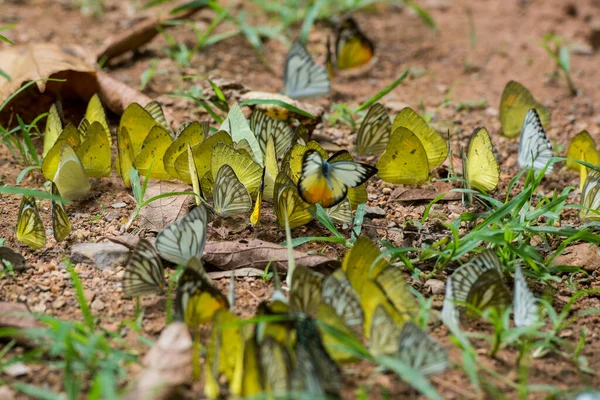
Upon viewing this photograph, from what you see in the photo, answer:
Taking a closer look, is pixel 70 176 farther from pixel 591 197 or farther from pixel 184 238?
pixel 591 197

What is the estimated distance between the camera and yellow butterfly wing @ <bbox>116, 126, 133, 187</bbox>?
3.39m

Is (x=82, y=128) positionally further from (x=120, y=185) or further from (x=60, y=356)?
(x=60, y=356)

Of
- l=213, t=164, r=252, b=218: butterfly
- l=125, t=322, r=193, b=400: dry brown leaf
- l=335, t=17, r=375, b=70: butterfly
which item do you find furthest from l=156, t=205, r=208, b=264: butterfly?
l=335, t=17, r=375, b=70: butterfly

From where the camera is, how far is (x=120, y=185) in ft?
11.8

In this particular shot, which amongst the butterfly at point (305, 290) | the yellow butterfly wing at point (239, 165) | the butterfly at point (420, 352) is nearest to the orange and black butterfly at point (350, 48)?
the yellow butterfly wing at point (239, 165)

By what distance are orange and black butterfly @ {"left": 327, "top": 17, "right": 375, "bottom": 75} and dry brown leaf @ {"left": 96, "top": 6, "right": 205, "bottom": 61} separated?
125 cm

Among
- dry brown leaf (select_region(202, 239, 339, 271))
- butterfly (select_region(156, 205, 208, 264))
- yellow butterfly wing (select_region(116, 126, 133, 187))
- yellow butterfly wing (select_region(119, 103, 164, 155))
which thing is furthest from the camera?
yellow butterfly wing (select_region(119, 103, 164, 155))

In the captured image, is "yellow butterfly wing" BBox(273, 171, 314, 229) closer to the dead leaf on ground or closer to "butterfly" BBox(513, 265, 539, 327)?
"butterfly" BBox(513, 265, 539, 327)

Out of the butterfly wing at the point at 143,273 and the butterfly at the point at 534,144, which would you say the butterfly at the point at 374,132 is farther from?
the butterfly wing at the point at 143,273

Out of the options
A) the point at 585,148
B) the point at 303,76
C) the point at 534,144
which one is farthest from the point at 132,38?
the point at 585,148

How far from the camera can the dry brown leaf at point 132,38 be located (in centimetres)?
482

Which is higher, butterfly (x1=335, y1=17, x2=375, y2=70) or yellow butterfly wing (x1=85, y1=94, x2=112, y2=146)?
butterfly (x1=335, y1=17, x2=375, y2=70)

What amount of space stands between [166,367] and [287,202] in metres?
1.09

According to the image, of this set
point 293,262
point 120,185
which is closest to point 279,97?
point 120,185
